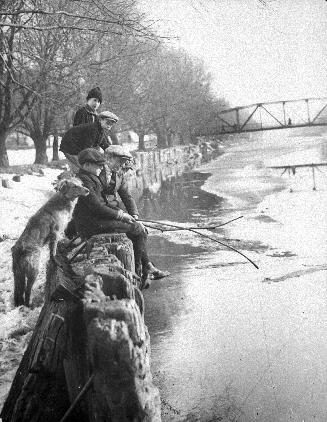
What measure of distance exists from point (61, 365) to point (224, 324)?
278 cm

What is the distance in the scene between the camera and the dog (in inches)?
220

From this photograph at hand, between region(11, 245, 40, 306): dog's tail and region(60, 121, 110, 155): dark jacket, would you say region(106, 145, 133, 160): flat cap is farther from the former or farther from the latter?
region(11, 245, 40, 306): dog's tail

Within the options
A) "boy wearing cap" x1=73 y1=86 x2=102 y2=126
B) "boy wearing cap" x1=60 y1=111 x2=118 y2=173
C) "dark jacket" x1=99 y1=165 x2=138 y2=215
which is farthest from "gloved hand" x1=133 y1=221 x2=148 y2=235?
"boy wearing cap" x1=73 y1=86 x2=102 y2=126

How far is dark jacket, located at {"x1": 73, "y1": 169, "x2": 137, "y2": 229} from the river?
142cm

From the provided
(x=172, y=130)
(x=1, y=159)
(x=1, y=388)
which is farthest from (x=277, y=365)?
(x=172, y=130)

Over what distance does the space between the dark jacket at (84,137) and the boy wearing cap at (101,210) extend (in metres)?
1.42

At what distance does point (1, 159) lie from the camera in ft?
62.0

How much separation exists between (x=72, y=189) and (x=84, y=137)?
1767 mm

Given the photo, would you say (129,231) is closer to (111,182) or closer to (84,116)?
(111,182)

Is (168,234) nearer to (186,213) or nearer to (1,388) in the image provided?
(186,213)

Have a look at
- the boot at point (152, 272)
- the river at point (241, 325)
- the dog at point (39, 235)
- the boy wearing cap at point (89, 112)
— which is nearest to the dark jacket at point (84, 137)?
the boy wearing cap at point (89, 112)

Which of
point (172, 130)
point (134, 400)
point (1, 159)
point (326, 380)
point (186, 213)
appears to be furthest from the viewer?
point (172, 130)

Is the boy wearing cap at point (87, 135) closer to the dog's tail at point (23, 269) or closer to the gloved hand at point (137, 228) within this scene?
the gloved hand at point (137, 228)

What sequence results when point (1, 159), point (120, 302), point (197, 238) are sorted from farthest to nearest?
point (1, 159), point (197, 238), point (120, 302)
